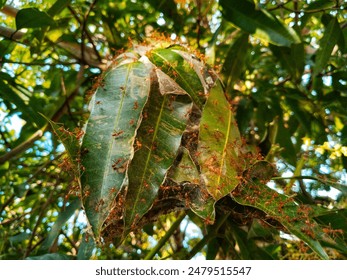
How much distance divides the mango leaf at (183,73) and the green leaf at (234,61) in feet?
1.17

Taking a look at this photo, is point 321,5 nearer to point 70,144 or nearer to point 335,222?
point 335,222

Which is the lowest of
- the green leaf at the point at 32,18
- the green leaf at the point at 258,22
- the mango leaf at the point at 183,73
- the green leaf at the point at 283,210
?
the green leaf at the point at 283,210

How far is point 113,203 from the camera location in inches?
34.0

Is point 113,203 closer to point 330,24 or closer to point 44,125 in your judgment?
point 44,125

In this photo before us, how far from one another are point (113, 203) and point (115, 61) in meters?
0.37

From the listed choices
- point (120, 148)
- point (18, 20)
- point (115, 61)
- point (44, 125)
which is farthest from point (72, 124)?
point (120, 148)

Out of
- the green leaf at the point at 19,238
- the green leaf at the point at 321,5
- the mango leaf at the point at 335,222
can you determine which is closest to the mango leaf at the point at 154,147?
the mango leaf at the point at 335,222

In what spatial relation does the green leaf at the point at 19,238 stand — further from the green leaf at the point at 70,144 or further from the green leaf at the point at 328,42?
the green leaf at the point at 328,42

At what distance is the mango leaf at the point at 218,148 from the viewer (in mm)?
931

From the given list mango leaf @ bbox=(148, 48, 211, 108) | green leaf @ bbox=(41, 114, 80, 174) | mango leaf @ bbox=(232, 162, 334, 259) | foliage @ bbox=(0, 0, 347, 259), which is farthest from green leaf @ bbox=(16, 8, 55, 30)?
mango leaf @ bbox=(232, 162, 334, 259)

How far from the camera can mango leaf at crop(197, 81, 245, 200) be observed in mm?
931

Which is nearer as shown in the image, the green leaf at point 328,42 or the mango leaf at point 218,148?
the mango leaf at point 218,148

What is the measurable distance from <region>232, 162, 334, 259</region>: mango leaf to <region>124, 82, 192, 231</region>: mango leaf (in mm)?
155

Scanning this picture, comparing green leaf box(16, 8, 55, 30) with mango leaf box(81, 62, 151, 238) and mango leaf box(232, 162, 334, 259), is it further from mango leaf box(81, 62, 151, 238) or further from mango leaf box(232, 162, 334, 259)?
mango leaf box(232, 162, 334, 259)
